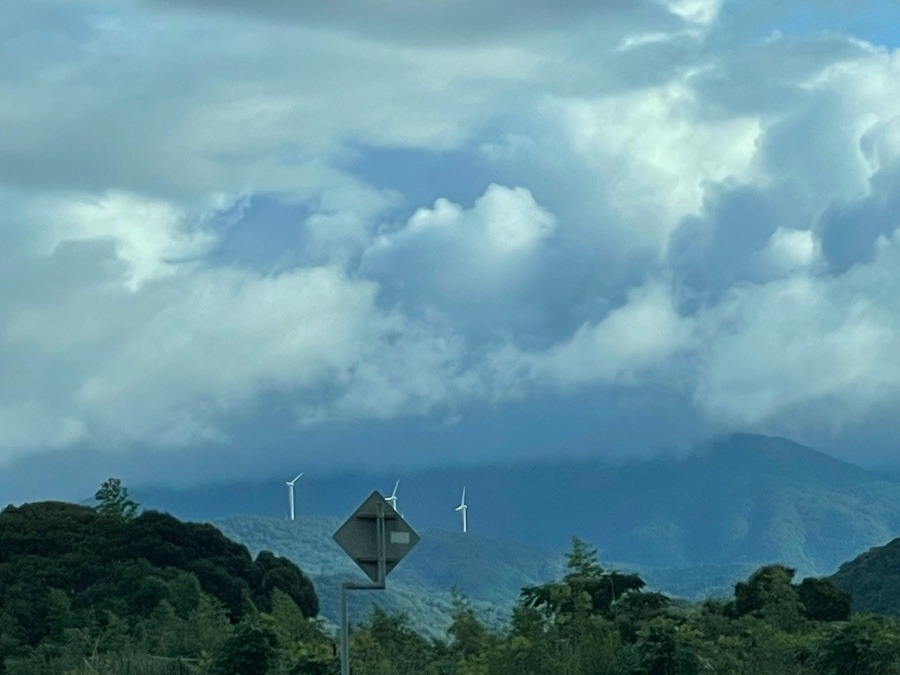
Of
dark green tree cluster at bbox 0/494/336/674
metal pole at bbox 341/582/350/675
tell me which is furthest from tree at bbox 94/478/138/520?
metal pole at bbox 341/582/350/675

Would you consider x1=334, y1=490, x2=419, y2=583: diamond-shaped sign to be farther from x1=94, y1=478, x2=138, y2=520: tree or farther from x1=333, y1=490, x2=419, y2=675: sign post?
x1=94, y1=478, x2=138, y2=520: tree

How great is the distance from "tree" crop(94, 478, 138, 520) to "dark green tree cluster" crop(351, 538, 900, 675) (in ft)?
129

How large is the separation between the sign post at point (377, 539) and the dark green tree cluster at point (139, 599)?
23.3 feet

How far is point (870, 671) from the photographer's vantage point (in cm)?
2894

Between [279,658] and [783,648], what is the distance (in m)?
8.96

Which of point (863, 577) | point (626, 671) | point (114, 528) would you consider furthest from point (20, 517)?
point (626, 671)

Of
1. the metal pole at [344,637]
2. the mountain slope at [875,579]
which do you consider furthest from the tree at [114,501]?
the metal pole at [344,637]

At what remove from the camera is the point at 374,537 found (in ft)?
84.6

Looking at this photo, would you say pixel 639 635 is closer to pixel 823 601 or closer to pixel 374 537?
pixel 374 537

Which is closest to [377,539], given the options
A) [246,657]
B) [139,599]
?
[246,657]

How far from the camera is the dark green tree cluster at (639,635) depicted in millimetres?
29453

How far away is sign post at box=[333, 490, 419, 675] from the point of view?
84.0ft

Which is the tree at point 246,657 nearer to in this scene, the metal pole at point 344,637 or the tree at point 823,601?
the metal pole at point 344,637

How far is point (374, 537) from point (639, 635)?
6.59m
